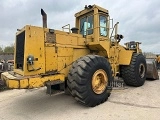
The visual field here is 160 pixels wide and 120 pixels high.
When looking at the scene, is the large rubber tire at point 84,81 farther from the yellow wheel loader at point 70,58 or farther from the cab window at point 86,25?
the cab window at point 86,25

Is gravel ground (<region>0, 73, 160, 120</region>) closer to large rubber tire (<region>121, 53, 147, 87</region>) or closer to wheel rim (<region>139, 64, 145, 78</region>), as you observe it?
large rubber tire (<region>121, 53, 147, 87</region>)

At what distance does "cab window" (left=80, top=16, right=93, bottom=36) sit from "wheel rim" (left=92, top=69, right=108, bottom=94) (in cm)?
188

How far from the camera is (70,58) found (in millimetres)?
6645

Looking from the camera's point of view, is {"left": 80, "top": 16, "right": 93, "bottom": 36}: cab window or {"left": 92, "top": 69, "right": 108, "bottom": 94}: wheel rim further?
{"left": 80, "top": 16, "right": 93, "bottom": 36}: cab window

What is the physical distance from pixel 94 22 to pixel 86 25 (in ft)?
1.83

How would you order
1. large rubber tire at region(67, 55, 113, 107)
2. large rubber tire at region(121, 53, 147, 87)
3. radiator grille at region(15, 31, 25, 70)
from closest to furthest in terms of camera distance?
large rubber tire at region(67, 55, 113, 107) → radiator grille at region(15, 31, 25, 70) → large rubber tire at region(121, 53, 147, 87)

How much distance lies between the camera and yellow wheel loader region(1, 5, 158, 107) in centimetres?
548

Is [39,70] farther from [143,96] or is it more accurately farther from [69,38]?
[143,96]

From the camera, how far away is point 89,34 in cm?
743

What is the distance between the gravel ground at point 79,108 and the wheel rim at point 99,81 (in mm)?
491

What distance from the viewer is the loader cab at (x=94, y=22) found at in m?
7.18

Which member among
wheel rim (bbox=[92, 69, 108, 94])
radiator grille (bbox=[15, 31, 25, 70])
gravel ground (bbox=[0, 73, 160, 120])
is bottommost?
gravel ground (bbox=[0, 73, 160, 120])

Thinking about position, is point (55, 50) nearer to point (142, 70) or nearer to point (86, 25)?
point (86, 25)

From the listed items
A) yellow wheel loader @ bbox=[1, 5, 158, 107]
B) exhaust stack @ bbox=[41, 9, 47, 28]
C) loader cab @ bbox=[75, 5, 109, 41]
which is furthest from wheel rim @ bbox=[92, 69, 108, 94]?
exhaust stack @ bbox=[41, 9, 47, 28]
